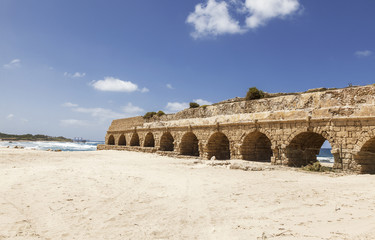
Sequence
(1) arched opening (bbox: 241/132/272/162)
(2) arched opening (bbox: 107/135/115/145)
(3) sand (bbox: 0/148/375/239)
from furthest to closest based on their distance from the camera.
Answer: (2) arched opening (bbox: 107/135/115/145) < (1) arched opening (bbox: 241/132/272/162) < (3) sand (bbox: 0/148/375/239)

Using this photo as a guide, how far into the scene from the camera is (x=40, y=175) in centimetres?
779

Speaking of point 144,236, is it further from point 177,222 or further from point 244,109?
point 244,109

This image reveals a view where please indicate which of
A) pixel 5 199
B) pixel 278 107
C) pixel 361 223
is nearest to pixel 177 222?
pixel 361 223

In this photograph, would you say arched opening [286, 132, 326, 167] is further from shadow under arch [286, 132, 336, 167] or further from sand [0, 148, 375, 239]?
sand [0, 148, 375, 239]

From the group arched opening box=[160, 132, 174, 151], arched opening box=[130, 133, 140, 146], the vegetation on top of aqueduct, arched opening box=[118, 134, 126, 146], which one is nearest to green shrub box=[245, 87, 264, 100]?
arched opening box=[160, 132, 174, 151]

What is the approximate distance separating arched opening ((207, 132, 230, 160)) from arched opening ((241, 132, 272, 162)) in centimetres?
225

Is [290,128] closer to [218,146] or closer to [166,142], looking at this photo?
[218,146]

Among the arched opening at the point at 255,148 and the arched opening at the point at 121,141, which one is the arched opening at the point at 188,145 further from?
the arched opening at the point at 121,141

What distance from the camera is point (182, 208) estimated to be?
17.2 feet

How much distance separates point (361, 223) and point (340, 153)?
6387 mm

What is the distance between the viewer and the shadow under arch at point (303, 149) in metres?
11.2

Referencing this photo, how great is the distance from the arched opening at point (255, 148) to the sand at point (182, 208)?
17.1ft

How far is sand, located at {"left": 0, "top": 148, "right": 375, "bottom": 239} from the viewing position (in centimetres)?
388

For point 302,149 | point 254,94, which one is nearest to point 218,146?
point 254,94
